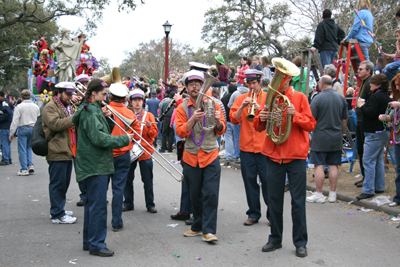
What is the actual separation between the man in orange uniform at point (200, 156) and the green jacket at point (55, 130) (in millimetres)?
2028

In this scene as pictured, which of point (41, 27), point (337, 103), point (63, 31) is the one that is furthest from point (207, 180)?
point (41, 27)

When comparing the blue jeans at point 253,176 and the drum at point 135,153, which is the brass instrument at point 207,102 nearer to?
the blue jeans at point 253,176

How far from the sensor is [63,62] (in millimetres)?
12586

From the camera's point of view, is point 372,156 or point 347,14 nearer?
point 372,156

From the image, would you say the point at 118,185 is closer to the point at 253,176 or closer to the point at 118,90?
the point at 118,90

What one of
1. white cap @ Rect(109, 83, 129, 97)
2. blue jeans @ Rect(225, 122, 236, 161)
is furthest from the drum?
blue jeans @ Rect(225, 122, 236, 161)

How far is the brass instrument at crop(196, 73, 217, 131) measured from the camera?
16.3 feet

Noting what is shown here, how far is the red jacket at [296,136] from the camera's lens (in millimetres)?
4582

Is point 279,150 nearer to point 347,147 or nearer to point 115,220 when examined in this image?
point 115,220

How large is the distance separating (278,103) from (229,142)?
6.98m

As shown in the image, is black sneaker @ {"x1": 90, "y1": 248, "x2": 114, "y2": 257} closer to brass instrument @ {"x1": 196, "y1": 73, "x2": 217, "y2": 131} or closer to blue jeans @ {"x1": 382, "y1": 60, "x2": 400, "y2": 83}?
brass instrument @ {"x1": 196, "y1": 73, "x2": 217, "y2": 131}

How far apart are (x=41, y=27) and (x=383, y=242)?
35346 millimetres

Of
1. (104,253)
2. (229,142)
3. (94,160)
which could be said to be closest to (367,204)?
(104,253)

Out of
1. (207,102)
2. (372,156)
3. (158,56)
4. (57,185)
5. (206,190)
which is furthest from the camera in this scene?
(158,56)
